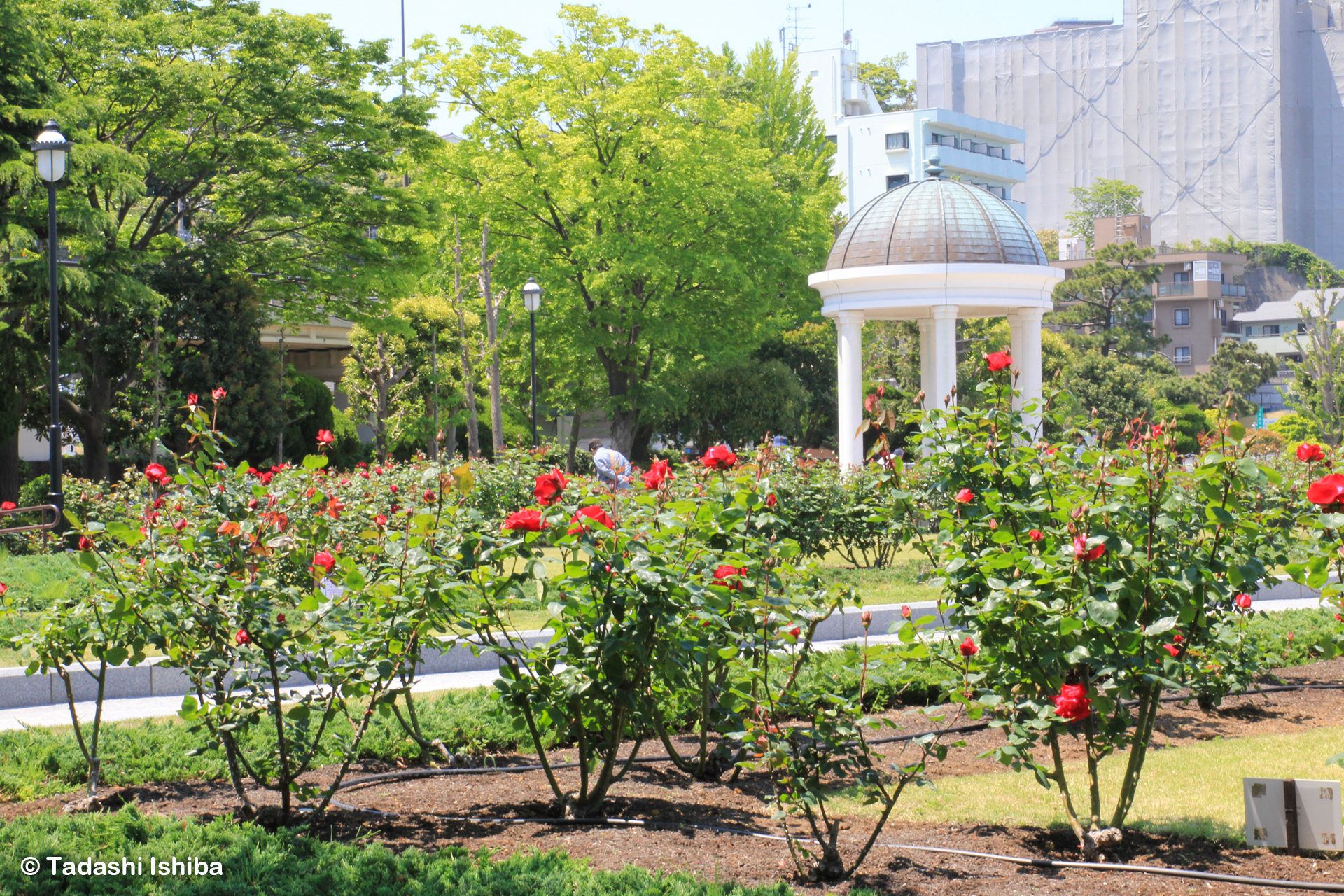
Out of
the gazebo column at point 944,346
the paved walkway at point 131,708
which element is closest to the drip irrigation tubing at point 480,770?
the paved walkway at point 131,708

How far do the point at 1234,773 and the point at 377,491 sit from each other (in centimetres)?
878

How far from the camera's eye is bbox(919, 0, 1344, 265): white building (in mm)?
77750

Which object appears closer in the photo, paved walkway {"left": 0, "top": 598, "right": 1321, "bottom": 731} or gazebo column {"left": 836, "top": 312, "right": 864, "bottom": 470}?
paved walkway {"left": 0, "top": 598, "right": 1321, "bottom": 731}

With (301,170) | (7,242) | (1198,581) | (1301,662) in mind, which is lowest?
(1301,662)

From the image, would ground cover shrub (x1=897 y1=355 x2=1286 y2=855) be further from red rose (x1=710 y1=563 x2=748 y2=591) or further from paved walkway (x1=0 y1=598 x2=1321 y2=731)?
paved walkway (x1=0 y1=598 x2=1321 y2=731)

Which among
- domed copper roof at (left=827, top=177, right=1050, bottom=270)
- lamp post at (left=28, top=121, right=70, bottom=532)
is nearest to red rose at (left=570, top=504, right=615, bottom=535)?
lamp post at (left=28, top=121, right=70, bottom=532)

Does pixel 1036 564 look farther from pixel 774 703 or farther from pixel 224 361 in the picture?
pixel 224 361

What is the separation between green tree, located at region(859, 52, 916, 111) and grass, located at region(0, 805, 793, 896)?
80023 millimetres

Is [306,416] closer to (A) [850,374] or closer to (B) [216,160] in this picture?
(B) [216,160]

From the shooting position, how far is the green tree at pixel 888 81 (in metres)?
79.6

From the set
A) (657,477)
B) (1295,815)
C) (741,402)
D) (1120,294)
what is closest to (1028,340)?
(741,402)

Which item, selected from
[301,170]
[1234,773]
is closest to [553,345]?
[301,170]

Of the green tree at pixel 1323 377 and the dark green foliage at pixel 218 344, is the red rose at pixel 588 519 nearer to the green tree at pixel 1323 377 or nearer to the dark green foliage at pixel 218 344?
the dark green foliage at pixel 218 344

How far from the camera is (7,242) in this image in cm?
1722
